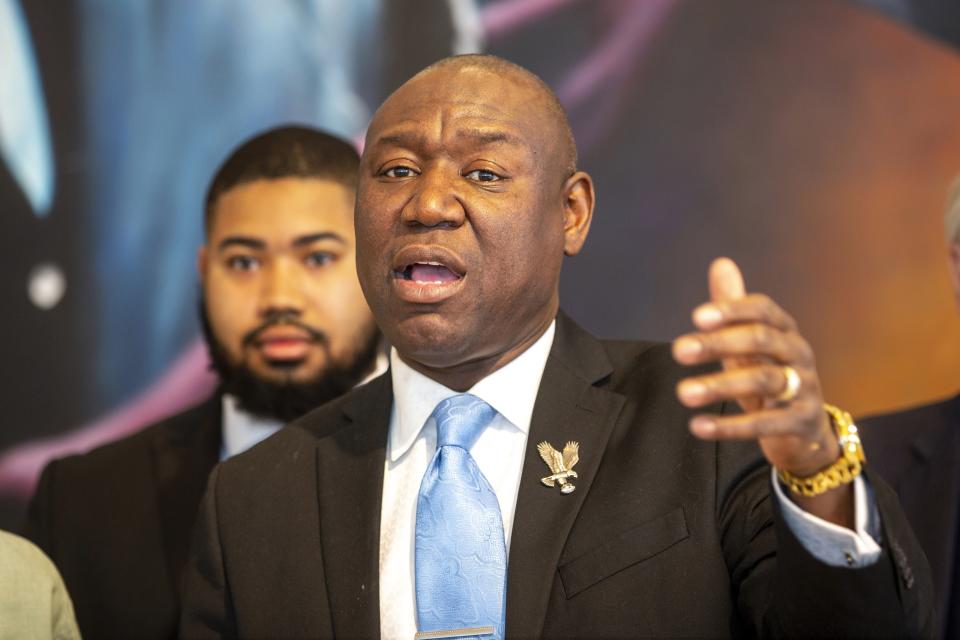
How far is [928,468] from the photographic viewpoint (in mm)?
2887

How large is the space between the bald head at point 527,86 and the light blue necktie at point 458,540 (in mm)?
456

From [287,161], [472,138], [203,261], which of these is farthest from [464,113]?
[203,261]

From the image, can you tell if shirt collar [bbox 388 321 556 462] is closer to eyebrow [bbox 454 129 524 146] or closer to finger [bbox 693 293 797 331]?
eyebrow [bbox 454 129 524 146]

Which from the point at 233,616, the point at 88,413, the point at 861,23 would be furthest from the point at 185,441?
the point at 861,23

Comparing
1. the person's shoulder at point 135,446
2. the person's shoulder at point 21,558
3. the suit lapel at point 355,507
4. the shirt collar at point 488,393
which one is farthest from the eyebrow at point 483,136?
the person's shoulder at point 135,446

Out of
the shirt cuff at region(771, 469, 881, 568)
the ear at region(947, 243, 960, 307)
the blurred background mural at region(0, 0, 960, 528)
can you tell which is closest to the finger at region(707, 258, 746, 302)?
the shirt cuff at region(771, 469, 881, 568)

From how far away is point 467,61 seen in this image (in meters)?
2.24

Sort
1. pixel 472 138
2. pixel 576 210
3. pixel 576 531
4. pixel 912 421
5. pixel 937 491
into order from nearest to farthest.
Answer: pixel 576 531, pixel 472 138, pixel 576 210, pixel 937 491, pixel 912 421

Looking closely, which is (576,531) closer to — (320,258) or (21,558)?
(21,558)

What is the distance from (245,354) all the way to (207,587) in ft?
3.94

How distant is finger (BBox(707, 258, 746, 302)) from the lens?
1632 mm

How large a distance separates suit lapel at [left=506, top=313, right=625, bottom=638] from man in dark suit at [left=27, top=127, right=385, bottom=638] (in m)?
1.08

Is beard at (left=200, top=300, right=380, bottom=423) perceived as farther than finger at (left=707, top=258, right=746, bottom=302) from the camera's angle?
Yes

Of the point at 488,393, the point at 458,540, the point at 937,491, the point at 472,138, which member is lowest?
the point at 458,540
